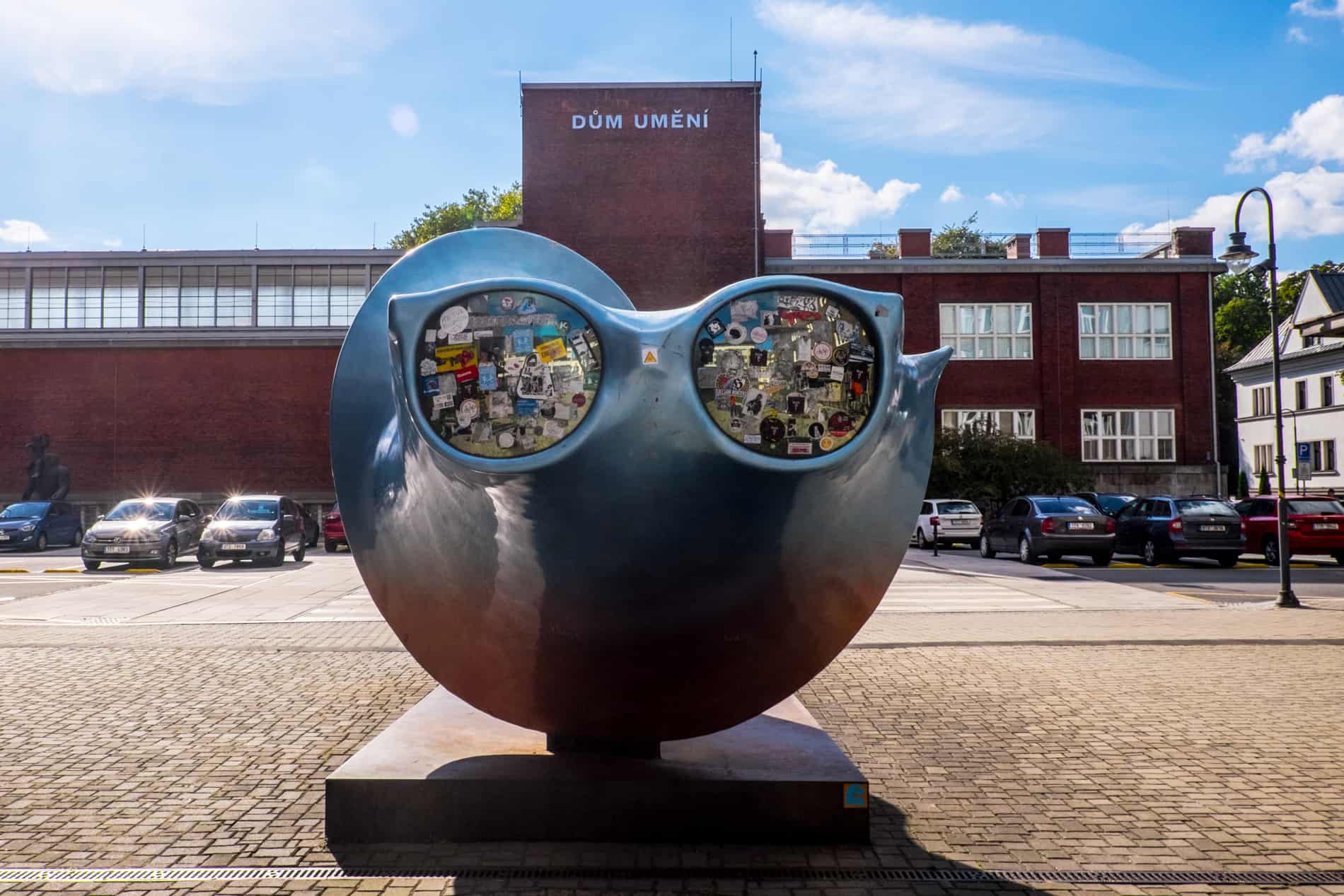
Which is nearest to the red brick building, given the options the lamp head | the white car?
the white car

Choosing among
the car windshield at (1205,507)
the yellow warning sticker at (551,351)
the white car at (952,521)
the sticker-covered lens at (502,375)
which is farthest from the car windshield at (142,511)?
the yellow warning sticker at (551,351)

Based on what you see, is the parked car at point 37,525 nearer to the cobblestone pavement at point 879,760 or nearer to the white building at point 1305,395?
the cobblestone pavement at point 879,760

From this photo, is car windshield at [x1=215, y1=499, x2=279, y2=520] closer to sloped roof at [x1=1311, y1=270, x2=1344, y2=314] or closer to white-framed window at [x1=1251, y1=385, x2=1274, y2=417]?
sloped roof at [x1=1311, y1=270, x2=1344, y2=314]

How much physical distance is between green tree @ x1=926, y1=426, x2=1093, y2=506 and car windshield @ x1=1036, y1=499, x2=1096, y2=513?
12.8 meters

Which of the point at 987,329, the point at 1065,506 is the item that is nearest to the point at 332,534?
the point at 1065,506

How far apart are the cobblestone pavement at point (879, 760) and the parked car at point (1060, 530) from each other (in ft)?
39.2

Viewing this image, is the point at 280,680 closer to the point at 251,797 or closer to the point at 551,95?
the point at 251,797

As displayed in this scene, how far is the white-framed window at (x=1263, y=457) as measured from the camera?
55469 mm

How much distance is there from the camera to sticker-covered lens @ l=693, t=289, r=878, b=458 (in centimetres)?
427

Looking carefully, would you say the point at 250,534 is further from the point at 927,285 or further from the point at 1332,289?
the point at 1332,289

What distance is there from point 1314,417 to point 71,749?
181ft

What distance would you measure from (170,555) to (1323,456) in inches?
1915

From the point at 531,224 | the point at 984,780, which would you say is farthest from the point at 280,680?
the point at 531,224

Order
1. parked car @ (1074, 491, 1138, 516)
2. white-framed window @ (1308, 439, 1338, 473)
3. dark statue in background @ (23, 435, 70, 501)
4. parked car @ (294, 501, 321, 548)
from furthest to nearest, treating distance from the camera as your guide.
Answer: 1. white-framed window @ (1308, 439, 1338, 473)
2. dark statue in background @ (23, 435, 70, 501)
3. parked car @ (1074, 491, 1138, 516)
4. parked car @ (294, 501, 321, 548)
